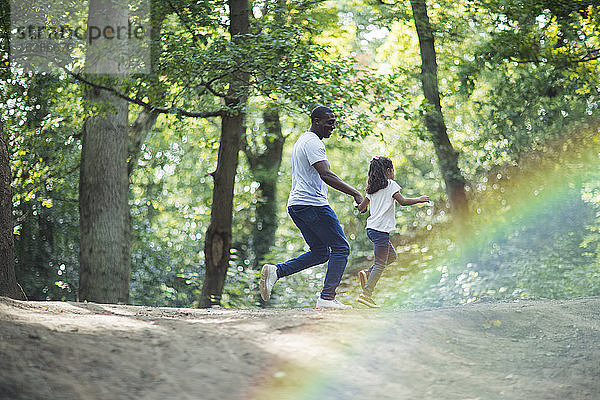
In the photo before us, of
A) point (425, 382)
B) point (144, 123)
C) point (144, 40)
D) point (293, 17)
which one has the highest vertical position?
point (293, 17)

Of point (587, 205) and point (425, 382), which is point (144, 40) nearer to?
point (425, 382)

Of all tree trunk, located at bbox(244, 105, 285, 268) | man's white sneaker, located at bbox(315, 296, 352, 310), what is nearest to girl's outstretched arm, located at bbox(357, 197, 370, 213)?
man's white sneaker, located at bbox(315, 296, 352, 310)

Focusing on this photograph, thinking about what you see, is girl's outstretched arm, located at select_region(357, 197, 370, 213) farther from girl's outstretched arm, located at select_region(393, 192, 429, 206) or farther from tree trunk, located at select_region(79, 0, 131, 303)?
tree trunk, located at select_region(79, 0, 131, 303)

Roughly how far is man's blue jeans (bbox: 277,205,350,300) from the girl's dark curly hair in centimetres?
110

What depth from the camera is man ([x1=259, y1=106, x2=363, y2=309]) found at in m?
6.79

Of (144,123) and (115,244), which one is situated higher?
(144,123)

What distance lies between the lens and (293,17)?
13930 mm

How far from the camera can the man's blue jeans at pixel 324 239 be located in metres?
6.91

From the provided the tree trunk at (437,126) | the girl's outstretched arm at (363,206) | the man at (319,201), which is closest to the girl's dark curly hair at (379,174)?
the girl's outstretched arm at (363,206)

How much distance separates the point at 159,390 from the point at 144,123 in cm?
1204

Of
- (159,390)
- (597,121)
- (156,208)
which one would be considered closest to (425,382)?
(159,390)

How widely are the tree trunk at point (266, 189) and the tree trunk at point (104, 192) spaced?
357 inches

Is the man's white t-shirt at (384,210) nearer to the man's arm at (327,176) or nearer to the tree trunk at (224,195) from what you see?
the man's arm at (327,176)

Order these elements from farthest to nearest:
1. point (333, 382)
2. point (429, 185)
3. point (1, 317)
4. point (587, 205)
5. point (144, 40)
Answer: point (429, 185), point (587, 205), point (144, 40), point (1, 317), point (333, 382)
